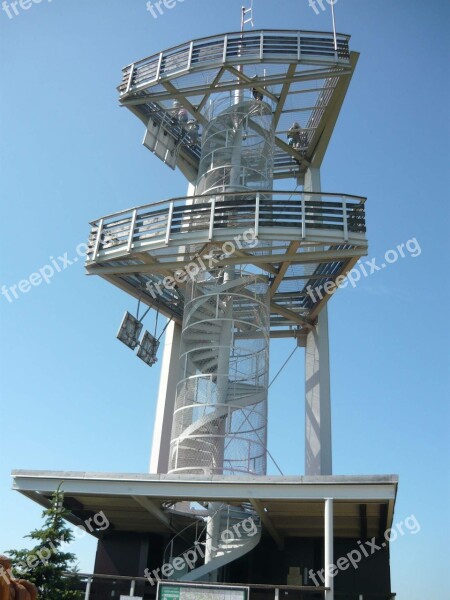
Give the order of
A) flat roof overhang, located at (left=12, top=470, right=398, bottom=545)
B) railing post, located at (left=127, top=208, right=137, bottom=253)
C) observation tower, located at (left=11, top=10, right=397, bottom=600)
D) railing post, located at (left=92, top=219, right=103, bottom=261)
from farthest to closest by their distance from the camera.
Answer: railing post, located at (left=92, top=219, right=103, bottom=261)
railing post, located at (left=127, top=208, right=137, bottom=253)
observation tower, located at (left=11, top=10, right=397, bottom=600)
flat roof overhang, located at (left=12, top=470, right=398, bottom=545)

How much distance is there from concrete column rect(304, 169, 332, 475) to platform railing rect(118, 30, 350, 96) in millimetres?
8812

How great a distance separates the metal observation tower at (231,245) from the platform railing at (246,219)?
1.7 inches

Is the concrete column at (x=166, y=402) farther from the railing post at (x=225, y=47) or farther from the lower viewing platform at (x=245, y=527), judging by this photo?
the railing post at (x=225, y=47)

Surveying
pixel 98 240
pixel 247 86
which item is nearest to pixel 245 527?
pixel 98 240

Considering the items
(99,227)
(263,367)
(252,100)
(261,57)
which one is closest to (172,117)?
(252,100)

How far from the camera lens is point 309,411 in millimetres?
21359

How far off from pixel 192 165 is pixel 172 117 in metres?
2.05

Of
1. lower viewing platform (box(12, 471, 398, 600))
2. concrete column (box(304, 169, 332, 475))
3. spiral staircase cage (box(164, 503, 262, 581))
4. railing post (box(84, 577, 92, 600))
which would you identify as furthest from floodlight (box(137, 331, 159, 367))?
railing post (box(84, 577, 92, 600))

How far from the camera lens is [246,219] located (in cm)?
1844

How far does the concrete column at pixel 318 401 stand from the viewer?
2025cm

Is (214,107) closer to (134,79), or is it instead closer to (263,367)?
(134,79)

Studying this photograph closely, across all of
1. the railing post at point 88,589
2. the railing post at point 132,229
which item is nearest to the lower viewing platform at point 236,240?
the railing post at point 132,229

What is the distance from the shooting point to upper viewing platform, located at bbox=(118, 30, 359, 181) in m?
21.1

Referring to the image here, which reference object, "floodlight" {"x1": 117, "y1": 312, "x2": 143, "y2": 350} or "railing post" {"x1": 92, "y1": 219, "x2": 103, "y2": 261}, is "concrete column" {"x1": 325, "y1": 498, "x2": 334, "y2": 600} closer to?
"floodlight" {"x1": 117, "y1": 312, "x2": 143, "y2": 350}
